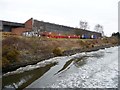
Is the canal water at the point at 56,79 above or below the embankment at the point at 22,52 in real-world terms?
below

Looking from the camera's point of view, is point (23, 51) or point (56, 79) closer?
point (56, 79)

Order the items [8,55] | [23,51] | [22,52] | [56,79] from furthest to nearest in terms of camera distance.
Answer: [23,51], [22,52], [8,55], [56,79]

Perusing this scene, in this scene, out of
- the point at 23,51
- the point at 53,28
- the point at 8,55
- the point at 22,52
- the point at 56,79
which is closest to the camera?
the point at 56,79

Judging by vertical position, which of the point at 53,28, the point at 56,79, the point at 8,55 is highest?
the point at 53,28

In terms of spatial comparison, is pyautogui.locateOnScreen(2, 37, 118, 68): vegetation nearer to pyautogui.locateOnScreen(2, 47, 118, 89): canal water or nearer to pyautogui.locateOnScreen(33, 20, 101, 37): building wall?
pyautogui.locateOnScreen(2, 47, 118, 89): canal water

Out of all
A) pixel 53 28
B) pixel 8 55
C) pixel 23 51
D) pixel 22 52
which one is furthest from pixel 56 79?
pixel 53 28

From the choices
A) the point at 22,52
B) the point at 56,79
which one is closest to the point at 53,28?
the point at 22,52

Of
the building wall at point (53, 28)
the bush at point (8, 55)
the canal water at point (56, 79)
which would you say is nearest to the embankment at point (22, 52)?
the bush at point (8, 55)

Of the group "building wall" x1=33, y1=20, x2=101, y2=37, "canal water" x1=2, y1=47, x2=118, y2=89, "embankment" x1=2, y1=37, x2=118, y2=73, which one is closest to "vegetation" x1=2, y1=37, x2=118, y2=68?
"embankment" x1=2, y1=37, x2=118, y2=73

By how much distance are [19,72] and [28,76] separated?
1.66m

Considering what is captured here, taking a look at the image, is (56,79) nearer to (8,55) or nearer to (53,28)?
(8,55)

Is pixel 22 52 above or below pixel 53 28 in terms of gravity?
below

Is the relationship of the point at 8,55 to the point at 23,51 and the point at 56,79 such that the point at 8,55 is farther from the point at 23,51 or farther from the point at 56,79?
the point at 56,79

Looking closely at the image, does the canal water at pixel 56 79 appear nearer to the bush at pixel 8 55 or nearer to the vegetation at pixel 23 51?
the bush at pixel 8 55
